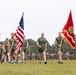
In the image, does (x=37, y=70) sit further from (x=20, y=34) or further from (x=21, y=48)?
(x=20, y=34)

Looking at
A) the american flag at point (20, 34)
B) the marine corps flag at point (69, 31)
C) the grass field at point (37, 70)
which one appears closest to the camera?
the grass field at point (37, 70)

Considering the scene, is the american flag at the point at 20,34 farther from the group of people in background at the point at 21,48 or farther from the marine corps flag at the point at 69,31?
the marine corps flag at the point at 69,31

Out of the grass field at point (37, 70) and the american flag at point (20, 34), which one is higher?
the american flag at point (20, 34)

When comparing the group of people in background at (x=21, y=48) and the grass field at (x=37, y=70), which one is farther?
the group of people in background at (x=21, y=48)

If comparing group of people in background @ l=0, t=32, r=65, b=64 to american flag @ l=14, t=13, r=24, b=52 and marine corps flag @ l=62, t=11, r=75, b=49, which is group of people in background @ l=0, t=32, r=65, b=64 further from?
marine corps flag @ l=62, t=11, r=75, b=49

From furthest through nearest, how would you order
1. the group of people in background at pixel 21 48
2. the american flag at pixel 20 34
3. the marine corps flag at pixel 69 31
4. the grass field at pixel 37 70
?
the american flag at pixel 20 34
the marine corps flag at pixel 69 31
the group of people in background at pixel 21 48
the grass field at pixel 37 70

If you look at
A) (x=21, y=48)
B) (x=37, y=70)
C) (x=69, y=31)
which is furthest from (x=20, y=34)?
(x=37, y=70)

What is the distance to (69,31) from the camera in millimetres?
28000

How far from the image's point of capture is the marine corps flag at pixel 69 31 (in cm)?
2757

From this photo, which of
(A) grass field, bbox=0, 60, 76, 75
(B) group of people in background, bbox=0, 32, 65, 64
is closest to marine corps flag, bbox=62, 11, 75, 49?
(B) group of people in background, bbox=0, 32, 65, 64

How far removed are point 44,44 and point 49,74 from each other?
12.4 meters

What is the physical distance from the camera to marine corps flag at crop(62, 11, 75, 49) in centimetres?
2757

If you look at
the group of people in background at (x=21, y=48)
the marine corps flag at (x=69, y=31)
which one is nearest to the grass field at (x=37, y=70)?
the group of people in background at (x=21, y=48)

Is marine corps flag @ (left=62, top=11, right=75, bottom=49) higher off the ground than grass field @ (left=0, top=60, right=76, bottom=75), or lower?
higher
